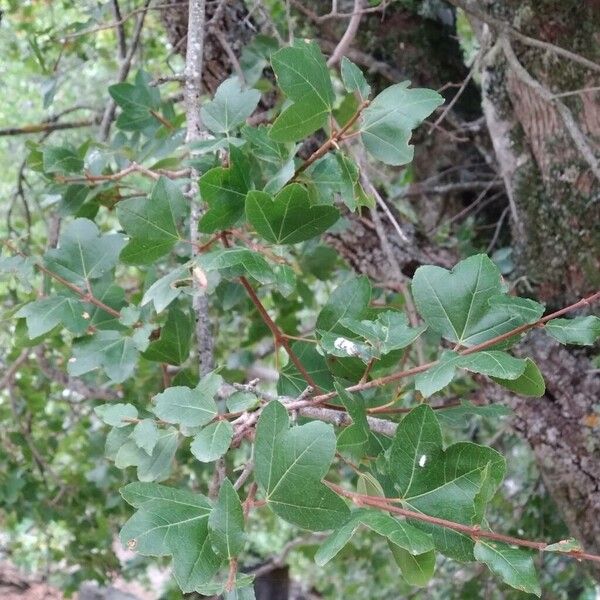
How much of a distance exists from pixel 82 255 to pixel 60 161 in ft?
0.59

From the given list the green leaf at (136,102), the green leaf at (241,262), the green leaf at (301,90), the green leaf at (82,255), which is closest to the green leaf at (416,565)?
the green leaf at (241,262)

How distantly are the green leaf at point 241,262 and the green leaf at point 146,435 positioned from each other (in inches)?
5.5

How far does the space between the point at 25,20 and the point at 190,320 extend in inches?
65.4

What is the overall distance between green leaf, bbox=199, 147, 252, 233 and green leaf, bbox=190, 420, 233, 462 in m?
0.18

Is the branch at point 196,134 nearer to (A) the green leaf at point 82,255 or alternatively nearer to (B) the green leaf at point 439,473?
(A) the green leaf at point 82,255

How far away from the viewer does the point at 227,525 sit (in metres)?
0.50

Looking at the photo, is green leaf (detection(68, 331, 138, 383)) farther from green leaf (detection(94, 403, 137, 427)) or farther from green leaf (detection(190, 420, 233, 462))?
green leaf (detection(190, 420, 233, 462))

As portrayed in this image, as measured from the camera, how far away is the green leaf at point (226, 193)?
652 mm

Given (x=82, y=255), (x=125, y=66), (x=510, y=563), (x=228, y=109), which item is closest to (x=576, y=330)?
(x=510, y=563)

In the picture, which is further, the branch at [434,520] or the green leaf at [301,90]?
the green leaf at [301,90]

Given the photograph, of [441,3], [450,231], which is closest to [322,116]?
[450,231]

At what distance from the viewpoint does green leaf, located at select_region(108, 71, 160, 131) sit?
3.53 ft

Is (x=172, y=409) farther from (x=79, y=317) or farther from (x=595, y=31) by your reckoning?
(x=595, y=31)

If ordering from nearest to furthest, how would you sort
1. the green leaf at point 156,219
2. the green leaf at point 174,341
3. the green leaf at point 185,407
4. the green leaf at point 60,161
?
the green leaf at point 185,407 < the green leaf at point 156,219 < the green leaf at point 174,341 < the green leaf at point 60,161
